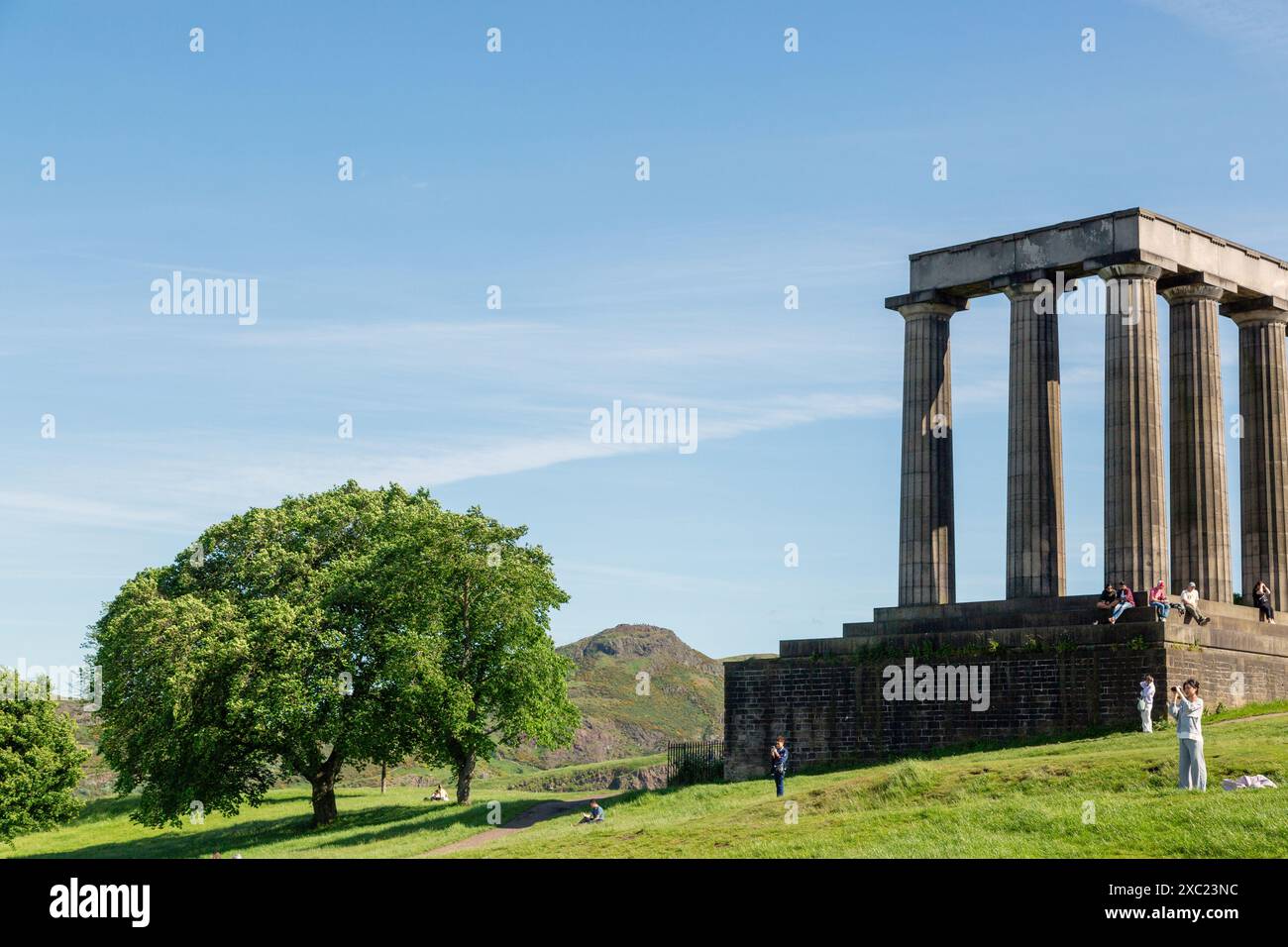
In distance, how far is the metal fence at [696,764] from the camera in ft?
206

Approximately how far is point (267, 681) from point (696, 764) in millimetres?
19080

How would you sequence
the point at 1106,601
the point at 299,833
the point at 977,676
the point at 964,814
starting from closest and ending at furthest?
the point at 964,814 < the point at 1106,601 < the point at 977,676 < the point at 299,833

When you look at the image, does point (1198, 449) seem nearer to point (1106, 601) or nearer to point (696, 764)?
point (1106, 601)

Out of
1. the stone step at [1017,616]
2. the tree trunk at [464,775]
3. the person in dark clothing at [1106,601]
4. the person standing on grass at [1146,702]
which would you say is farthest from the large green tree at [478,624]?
the person standing on grass at [1146,702]

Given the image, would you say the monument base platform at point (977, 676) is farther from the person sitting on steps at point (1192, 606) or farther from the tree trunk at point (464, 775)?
the tree trunk at point (464, 775)

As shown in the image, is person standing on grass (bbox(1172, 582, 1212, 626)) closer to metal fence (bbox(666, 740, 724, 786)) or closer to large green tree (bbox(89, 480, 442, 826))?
metal fence (bbox(666, 740, 724, 786))

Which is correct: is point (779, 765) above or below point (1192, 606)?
below

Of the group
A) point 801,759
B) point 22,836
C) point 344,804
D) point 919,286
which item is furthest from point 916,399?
point 22,836

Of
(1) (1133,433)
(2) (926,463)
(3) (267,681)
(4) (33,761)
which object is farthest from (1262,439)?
(4) (33,761)

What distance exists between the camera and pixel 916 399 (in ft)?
207

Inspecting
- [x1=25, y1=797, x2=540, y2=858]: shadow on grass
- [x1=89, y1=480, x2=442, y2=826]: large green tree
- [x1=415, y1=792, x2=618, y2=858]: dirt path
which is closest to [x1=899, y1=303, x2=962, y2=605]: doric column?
[x1=415, y1=792, x2=618, y2=858]: dirt path

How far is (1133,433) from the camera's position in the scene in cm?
5638

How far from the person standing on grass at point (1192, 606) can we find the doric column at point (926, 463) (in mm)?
10858

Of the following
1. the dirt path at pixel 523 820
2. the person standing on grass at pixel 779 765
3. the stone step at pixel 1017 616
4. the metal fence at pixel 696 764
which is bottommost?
the dirt path at pixel 523 820
